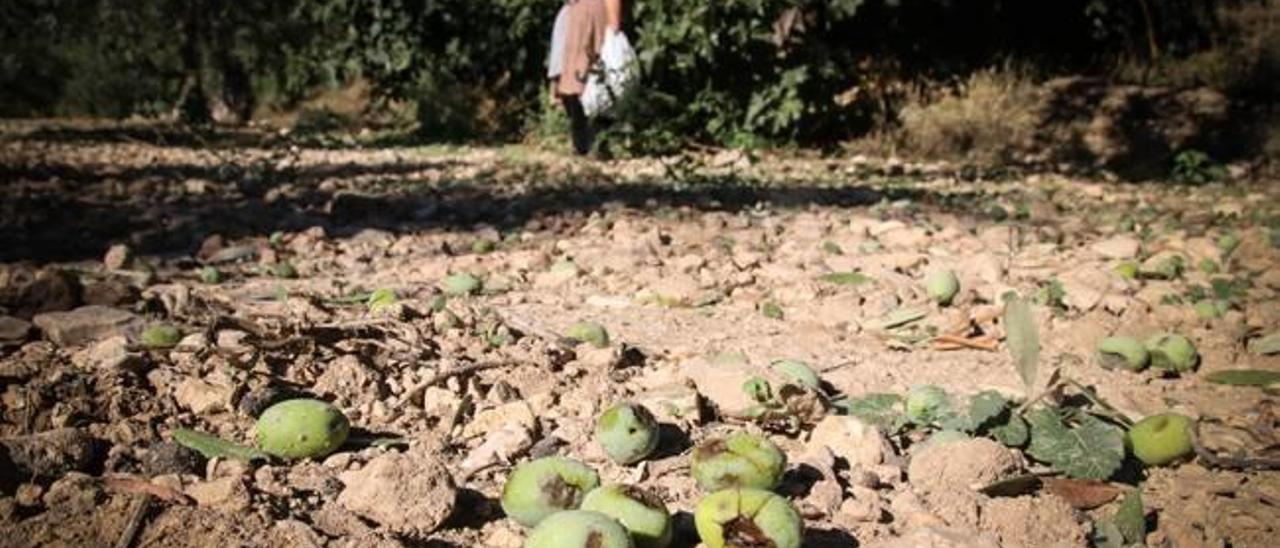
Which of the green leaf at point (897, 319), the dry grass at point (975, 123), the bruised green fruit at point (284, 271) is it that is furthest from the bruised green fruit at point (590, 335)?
the dry grass at point (975, 123)

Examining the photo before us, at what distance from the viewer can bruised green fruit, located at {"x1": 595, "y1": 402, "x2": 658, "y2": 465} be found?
170 centimetres

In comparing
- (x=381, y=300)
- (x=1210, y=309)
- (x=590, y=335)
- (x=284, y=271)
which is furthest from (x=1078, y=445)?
(x=284, y=271)

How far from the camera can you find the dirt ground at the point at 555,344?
1.57 metres

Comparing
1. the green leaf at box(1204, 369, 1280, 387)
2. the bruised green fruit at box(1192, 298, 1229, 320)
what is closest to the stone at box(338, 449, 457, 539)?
the green leaf at box(1204, 369, 1280, 387)

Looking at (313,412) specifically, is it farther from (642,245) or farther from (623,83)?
(623,83)

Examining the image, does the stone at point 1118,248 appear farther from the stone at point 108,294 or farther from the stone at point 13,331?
the stone at point 13,331

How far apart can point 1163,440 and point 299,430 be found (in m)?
1.63

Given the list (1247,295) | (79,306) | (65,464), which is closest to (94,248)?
(79,306)

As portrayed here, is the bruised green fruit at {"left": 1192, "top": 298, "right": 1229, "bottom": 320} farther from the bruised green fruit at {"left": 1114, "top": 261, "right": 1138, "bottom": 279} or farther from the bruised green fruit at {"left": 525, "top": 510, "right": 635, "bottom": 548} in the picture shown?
the bruised green fruit at {"left": 525, "top": 510, "right": 635, "bottom": 548}

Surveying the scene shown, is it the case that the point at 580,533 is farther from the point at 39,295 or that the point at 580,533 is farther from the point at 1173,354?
the point at 1173,354

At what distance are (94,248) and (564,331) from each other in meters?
2.22

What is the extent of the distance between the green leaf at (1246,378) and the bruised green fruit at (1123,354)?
0.17m

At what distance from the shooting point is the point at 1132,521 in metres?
1.61

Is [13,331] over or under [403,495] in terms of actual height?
over
